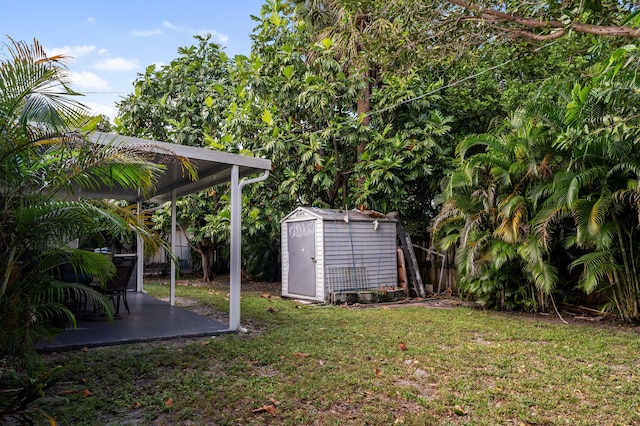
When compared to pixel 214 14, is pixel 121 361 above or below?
below

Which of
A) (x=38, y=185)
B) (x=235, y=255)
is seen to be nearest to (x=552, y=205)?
(x=235, y=255)

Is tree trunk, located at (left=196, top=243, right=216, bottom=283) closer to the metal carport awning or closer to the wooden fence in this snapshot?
the metal carport awning

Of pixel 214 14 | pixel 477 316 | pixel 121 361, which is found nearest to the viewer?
pixel 121 361

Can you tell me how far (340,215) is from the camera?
29.1 ft

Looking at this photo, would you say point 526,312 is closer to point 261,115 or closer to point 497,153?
point 497,153

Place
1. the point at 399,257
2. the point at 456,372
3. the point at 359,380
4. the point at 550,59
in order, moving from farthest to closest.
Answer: the point at 399,257, the point at 550,59, the point at 456,372, the point at 359,380

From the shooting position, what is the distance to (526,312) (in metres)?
7.30

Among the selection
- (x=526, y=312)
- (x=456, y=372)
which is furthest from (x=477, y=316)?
(x=456, y=372)

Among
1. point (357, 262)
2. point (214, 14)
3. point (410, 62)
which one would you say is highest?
point (214, 14)

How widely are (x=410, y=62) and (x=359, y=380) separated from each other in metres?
4.71

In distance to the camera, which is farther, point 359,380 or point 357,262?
point 357,262

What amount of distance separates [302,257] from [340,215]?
1.22m

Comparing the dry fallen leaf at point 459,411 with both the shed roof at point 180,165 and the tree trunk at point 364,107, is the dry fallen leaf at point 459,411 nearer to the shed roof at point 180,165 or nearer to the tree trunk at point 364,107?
the shed roof at point 180,165

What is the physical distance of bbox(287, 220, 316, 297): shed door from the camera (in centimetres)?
884
